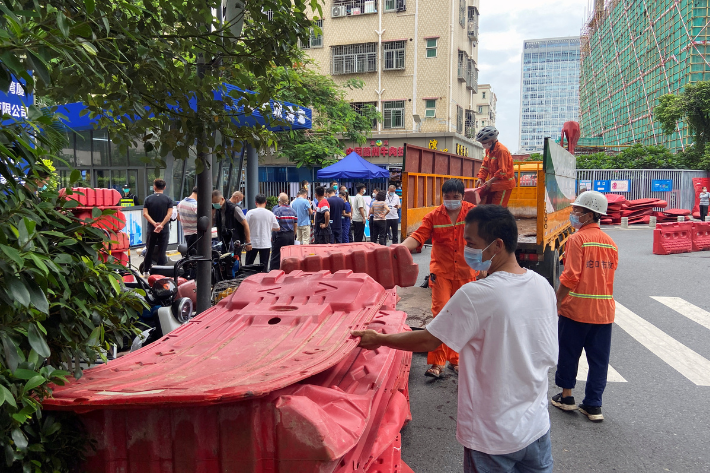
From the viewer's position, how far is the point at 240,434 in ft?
7.22

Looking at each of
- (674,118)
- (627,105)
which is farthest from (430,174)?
(627,105)

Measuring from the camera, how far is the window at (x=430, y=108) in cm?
2972

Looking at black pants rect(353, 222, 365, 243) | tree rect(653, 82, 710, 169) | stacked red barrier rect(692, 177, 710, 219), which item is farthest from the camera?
tree rect(653, 82, 710, 169)

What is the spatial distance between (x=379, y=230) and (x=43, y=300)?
1241 centimetres

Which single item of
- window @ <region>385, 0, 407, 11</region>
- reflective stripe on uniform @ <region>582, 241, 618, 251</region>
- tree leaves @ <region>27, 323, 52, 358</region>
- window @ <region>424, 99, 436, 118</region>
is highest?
window @ <region>385, 0, 407, 11</region>

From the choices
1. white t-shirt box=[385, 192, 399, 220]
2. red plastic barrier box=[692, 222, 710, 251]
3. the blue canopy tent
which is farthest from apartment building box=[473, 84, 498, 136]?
white t-shirt box=[385, 192, 399, 220]

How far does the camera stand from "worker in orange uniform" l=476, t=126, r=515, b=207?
7371mm

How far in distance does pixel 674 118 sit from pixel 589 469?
103 ft

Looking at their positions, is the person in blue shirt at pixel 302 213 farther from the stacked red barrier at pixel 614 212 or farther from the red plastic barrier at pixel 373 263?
the stacked red barrier at pixel 614 212

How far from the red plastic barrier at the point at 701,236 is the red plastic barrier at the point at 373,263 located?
13.2 meters

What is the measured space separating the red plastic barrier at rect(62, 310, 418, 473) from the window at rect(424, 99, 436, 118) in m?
28.6

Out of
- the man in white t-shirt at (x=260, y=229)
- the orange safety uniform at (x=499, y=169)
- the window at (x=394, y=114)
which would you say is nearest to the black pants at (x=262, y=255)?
the man in white t-shirt at (x=260, y=229)

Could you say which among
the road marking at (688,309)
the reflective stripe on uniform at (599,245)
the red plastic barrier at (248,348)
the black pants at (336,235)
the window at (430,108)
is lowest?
the road marking at (688,309)

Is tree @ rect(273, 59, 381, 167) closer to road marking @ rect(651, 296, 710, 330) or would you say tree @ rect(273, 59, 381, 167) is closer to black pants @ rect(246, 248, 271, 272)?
black pants @ rect(246, 248, 271, 272)
